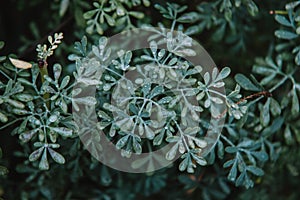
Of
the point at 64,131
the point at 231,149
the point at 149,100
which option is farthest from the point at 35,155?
the point at 231,149

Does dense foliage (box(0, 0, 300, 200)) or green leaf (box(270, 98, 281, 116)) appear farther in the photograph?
Answer: green leaf (box(270, 98, 281, 116))

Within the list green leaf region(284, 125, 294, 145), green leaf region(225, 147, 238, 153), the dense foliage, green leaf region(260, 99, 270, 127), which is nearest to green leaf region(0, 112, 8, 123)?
the dense foliage

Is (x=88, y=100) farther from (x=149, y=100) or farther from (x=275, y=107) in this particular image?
(x=275, y=107)

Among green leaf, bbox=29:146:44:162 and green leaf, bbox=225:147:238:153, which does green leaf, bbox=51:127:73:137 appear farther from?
green leaf, bbox=225:147:238:153

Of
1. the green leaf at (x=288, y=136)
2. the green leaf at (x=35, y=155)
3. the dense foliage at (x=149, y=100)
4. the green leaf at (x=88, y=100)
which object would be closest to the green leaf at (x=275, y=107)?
the dense foliage at (x=149, y=100)

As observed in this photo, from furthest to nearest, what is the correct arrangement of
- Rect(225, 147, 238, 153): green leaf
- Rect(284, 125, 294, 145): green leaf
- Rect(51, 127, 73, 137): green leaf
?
Rect(284, 125, 294, 145): green leaf, Rect(225, 147, 238, 153): green leaf, Rect(51, 127, 73, 137): green leaf

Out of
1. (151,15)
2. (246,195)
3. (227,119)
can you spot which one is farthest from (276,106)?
(151,15)

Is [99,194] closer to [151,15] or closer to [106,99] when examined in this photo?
[106,99]

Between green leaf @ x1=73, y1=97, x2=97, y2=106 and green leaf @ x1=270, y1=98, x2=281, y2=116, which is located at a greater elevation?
green leaf @ x1=73, y1=97, x2=97, y2=106

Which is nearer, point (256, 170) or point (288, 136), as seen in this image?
point (256, 170)
